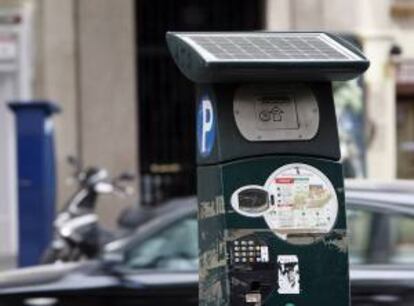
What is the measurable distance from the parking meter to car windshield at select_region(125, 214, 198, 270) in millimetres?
2180

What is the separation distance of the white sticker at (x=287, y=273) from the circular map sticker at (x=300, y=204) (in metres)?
0.07

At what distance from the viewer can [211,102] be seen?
12.0 ft

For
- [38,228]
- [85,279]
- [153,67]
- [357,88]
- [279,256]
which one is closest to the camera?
[279,256]

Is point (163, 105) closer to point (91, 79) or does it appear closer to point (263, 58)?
point (91, 79)

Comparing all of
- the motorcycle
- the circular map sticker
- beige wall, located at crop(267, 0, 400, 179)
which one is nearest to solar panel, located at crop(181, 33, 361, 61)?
the circular map sticker

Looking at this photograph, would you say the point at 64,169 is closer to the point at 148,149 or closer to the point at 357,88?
the point at 148,149

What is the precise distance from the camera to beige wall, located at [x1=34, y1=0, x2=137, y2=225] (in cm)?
1427

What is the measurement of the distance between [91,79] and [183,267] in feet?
29.0

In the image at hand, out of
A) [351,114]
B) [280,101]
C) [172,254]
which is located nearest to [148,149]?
[351,114]

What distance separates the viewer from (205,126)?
12.3ft

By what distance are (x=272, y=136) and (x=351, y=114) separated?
34.7 ft

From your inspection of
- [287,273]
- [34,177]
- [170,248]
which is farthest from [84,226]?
[287,273]

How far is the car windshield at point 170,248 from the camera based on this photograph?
5.90 metres

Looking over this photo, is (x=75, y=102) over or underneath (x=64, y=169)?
over
